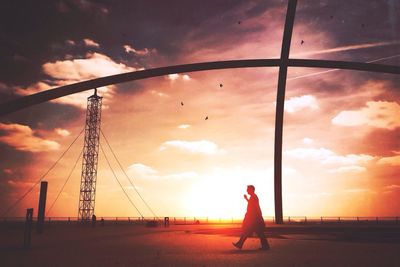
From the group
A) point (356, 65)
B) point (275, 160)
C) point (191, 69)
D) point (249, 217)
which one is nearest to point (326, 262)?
point (249, 217)

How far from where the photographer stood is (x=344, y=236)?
1277 centimetres

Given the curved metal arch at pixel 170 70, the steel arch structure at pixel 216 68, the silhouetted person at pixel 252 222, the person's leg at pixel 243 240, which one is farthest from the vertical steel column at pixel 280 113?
the person's leg at pixel 243 240

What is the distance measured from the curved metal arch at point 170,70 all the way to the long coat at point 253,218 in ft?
27.5

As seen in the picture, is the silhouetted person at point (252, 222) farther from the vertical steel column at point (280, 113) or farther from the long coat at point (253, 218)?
the vertical steel column at point (280, 113)

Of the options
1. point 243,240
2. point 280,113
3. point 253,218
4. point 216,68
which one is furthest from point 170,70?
point 280,113

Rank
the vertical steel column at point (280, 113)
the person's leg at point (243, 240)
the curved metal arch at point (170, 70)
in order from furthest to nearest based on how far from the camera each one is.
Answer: the vertical steel column at point (280, 113) < the curved metal arch at point (170, 70) < the person's leg at point (243, 240)

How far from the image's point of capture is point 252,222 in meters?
9.19

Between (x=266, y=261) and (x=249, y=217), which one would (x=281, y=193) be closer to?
(x=249, y=217)

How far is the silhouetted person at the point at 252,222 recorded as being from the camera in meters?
9.16

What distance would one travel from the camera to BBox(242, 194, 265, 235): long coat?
916cm

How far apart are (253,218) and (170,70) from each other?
8807mm

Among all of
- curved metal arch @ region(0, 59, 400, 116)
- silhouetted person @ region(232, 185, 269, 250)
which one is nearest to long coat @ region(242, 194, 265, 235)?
silhouetted person @ region(232, 185, 269, 250)

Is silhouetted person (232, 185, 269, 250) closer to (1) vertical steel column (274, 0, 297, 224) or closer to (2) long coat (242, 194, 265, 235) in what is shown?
(2) long coat (242, 194, 265, 235)

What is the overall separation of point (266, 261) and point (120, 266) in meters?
2.69
